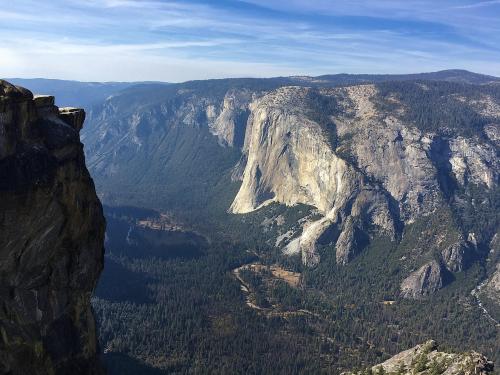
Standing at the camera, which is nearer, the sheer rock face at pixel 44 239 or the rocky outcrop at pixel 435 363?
the sheer rock face at pixel 44 239

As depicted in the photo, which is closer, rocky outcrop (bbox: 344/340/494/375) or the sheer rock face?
the sheer rock face

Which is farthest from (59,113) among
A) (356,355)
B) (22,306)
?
(356,355)

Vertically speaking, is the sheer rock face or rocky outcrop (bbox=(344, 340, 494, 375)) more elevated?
the sheer rock face

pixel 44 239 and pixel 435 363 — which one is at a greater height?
pixel 44 239

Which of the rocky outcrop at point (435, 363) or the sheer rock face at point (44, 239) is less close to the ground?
the sheer rock face at point (44, 239)
